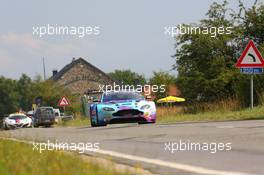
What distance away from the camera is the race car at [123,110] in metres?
21.6

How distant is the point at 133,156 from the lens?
10945 millimetres

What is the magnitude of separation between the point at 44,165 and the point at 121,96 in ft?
45.2

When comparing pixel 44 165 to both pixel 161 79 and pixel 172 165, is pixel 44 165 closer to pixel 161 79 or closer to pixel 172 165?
pixel 172 165

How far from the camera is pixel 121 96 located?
22672 mm

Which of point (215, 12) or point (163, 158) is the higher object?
point (215, 12)

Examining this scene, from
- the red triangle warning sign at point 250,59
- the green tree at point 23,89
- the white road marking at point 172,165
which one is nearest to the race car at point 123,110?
the red triangle warning sign at point 250,59

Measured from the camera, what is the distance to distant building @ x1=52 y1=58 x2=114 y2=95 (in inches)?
4547

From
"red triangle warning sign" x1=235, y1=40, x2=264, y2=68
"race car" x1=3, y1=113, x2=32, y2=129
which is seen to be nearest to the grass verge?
"red triangle warning sign" x1=235, y1=40, x2=264, y2=68

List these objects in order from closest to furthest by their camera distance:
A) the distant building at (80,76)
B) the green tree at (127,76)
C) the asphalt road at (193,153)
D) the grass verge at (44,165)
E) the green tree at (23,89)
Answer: the grass verge at (44,165) → the asphalt road at (193,153) → the distant building at (80,76) → the green tree at (23,89) → the green tree at (127,76)

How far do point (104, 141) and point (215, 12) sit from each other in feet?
110

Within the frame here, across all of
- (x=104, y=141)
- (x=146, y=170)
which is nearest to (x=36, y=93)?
(x=104, y=141)

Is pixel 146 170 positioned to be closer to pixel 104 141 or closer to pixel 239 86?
pixel 104 141

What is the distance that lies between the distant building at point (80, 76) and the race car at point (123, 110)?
91551 millimetres

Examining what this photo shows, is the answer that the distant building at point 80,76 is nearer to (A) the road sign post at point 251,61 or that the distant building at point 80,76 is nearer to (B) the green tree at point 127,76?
(B) the green tree at point 127,76
